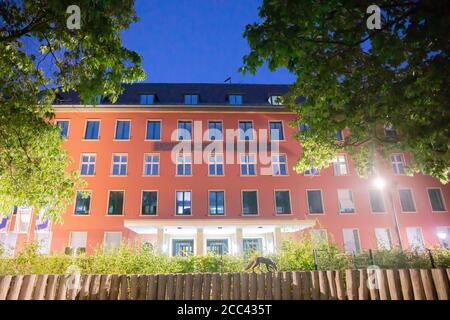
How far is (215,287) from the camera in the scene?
5.66m

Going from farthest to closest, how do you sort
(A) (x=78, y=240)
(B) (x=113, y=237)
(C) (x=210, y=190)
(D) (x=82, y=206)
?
(C) (x=210, y=190) < (D) (x=82, y=206) < (B) (x=113, y=237) < (A) (x=78, y=240)

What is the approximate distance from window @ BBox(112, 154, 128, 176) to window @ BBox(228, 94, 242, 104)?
43.9 feet

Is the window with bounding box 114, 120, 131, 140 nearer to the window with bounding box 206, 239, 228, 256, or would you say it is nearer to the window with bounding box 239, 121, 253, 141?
the window with bounding box 239, 121, 253, 141

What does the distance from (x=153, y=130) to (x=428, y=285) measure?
90.4 ft

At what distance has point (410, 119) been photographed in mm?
9844

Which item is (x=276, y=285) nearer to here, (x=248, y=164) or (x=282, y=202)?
(x=282, y=202)

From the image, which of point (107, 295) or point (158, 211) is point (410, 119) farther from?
point (158, 211)

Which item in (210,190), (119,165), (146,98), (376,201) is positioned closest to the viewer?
(210,190)

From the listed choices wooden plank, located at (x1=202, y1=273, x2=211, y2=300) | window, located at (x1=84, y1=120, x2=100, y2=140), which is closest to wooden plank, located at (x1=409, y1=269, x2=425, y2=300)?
wooden plank, located at (x1=202, y1=273, x2=211, y2=300)

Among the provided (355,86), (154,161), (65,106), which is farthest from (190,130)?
(355,86)

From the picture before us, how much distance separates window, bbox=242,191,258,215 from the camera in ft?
90.2

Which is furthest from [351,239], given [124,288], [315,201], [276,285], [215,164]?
[124,288]

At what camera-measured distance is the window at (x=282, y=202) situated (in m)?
27.7
